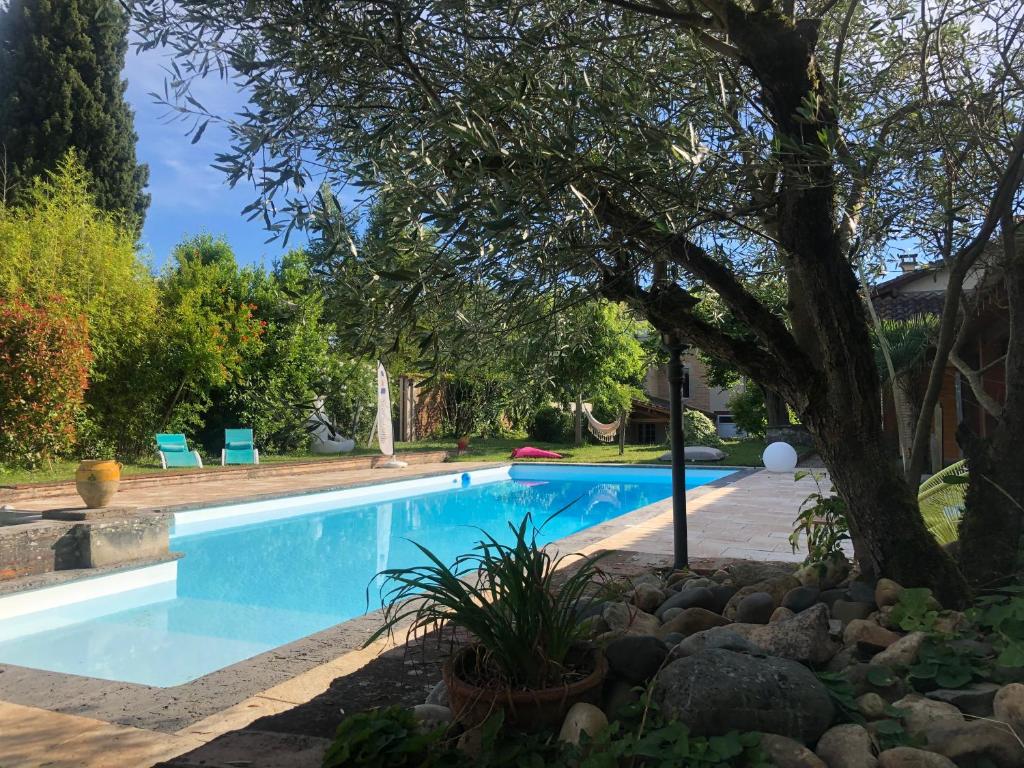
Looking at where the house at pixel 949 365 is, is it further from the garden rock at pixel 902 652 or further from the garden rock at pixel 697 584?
the garden rock at pixel 902 652

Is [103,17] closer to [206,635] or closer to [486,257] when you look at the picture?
[486,257]

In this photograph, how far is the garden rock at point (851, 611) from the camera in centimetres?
312

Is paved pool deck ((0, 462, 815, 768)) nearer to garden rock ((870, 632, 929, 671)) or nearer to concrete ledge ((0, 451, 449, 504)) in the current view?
garden rock ((870, 632, 929, 671))

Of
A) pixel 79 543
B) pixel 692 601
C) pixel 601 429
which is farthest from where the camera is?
pixel 601 429

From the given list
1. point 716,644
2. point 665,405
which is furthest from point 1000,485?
point 665,405

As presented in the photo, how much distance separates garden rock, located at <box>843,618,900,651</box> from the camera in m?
2.78

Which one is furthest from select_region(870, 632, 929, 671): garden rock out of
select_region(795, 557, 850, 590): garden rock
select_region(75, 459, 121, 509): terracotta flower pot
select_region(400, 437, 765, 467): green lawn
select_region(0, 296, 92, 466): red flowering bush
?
select_region(400, 437, 765, 467): green lawn

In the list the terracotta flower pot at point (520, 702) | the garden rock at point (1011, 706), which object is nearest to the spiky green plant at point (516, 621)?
the terracotta flower pot at point (520, 702)

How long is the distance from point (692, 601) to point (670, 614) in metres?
0.21

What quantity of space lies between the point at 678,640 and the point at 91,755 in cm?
229

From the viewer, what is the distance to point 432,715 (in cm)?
250

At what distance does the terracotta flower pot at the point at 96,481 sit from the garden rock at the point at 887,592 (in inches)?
264

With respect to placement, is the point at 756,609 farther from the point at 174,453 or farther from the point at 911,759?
the point at 174,453

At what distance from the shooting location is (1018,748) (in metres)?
1.97
